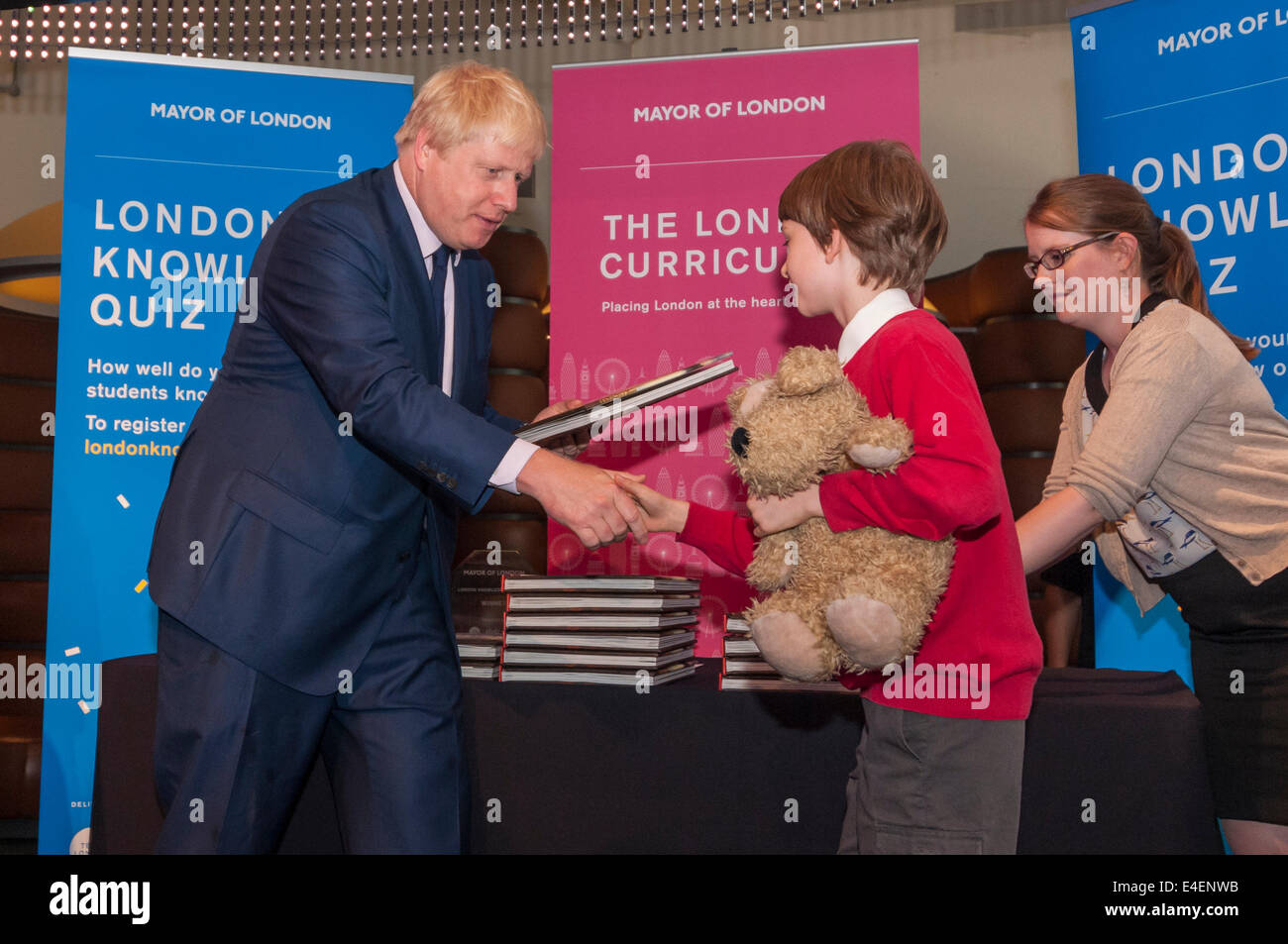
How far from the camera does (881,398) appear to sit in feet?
5.16

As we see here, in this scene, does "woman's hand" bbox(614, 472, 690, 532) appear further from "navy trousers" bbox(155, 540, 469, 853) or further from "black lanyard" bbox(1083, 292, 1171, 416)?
"black lanyard" bbox(1083, 292, 1171, 416)

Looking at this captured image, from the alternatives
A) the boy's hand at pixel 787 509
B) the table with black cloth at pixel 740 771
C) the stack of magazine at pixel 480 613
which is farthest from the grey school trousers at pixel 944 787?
the stack of magazine at pixel 480 613

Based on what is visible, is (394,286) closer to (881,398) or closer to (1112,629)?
(881,398)

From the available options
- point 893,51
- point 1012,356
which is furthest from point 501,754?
point 1012,356

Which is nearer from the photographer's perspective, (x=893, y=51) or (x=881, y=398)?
(x=881, y=398)

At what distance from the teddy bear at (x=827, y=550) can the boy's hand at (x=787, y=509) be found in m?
0.02

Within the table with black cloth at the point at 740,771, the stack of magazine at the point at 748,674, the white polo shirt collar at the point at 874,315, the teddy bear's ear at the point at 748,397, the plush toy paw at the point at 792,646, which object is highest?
the white polo shirt collar at the point at 874,315

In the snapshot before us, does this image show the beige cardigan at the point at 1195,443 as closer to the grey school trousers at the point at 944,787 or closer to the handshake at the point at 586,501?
the grey school trousers at the point at 944,787

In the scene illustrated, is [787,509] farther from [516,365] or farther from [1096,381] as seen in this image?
[516,365]

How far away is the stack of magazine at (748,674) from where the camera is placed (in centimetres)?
212

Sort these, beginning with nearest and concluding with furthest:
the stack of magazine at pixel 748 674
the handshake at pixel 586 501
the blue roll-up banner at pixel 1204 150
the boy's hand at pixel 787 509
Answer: the boy's hand at pixel 787 509
the handshake at pixel 586 501
the stack of magazine at pixel 748 674
the blue roll-up banner at pixel 1204 150

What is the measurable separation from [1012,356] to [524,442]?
3782mm

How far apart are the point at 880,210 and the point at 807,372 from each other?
13.4 inches

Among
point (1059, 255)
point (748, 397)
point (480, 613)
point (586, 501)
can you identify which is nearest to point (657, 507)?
point (586, 501)
